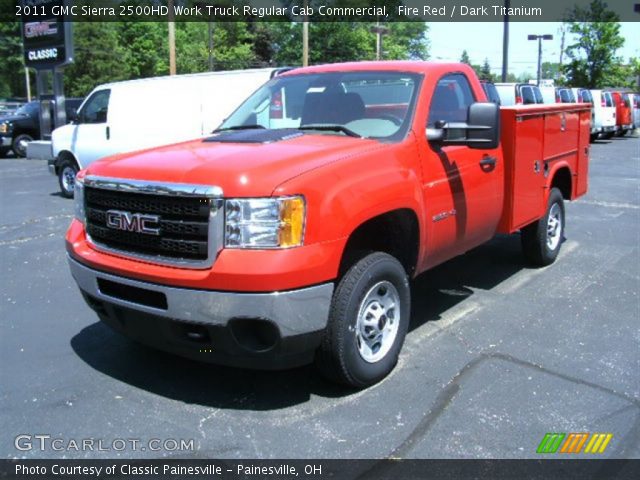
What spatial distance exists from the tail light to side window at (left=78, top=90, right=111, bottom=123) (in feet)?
25.3

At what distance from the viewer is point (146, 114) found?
11.5m

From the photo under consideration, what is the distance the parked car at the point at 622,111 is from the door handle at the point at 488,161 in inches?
989

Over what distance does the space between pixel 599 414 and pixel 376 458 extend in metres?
1.39

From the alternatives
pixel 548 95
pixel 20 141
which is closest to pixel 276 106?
pixel 20 141

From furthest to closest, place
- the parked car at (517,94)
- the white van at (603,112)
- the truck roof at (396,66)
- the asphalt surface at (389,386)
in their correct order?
the white van at (603,112), the parked car at (517,94), the truck roof at (396,66), the asphalt surface at (389,386)

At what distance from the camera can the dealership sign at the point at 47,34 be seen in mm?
16734

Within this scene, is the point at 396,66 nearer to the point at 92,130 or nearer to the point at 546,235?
the point at 546,235

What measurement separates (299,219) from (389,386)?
133 centimetres

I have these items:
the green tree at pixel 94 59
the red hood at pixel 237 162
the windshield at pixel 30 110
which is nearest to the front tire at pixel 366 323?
the red hood at pixel 237 162

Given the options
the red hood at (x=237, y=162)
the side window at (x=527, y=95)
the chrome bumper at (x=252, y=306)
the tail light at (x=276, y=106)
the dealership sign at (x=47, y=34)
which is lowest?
the chrome bumper at (x=252, y=306)

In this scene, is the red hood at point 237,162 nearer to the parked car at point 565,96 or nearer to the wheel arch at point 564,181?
the wheel arch at point 564,181

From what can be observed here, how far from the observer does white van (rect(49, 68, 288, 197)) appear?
10.9m

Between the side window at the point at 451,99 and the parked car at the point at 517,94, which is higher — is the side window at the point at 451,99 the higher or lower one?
the lower one

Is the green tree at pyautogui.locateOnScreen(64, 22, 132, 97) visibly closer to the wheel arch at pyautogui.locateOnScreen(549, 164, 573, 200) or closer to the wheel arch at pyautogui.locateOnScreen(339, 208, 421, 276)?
the wheel arch at pyautogui.locateOnScreen(549, 164, 573, 200)
